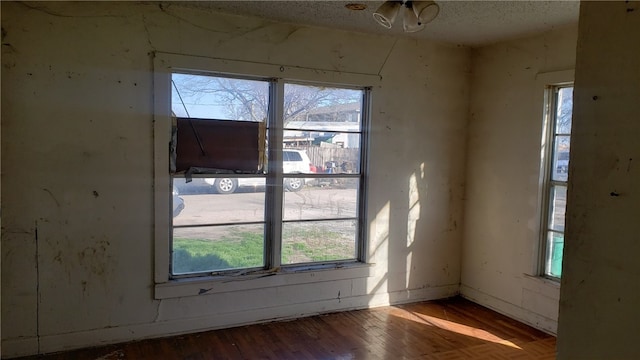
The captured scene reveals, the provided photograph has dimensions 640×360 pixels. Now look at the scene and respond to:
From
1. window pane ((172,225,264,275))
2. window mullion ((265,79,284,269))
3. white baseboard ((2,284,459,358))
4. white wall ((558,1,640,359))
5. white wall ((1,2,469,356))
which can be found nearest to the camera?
white wall ((558,1,640,359))

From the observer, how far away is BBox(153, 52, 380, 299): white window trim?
10.8 ft

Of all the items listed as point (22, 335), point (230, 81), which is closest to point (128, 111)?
point (230, 81)

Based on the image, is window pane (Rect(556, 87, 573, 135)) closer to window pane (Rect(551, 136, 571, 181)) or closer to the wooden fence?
window pane (Rect(551, 136, 571, 181))

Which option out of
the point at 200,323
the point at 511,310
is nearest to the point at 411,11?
the point at 200,323

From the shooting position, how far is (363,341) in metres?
3.49

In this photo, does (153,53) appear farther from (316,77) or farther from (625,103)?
(625,103)

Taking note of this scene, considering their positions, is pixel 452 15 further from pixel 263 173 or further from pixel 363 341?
pixel 363 341

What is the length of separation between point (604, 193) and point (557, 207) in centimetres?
342

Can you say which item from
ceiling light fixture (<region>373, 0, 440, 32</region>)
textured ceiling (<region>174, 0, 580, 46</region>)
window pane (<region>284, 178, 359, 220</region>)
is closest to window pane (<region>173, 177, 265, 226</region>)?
window pane (<region>284, 178, 359, 220</region>)

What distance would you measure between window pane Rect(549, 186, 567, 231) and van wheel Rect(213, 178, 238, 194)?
8.59ft

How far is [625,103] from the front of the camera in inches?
27.8

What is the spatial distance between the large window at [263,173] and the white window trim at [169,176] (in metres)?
0.06

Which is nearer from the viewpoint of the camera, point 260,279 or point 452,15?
point 452,15

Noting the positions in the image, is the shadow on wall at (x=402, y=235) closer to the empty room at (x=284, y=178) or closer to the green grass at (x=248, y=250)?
the empty room at (x=284, y=178)
